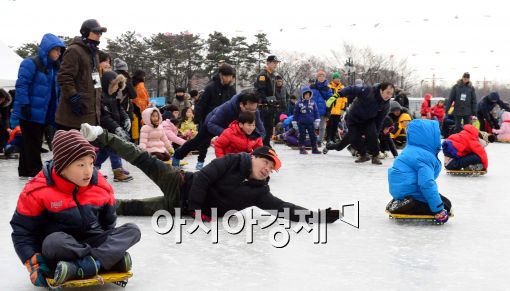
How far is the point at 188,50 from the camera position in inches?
1656

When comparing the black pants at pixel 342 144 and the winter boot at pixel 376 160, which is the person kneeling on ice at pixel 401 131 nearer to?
the black pants at pixel 342 144

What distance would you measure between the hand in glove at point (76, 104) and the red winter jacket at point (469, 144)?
5127 millimetres

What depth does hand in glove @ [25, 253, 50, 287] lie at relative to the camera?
122 inches

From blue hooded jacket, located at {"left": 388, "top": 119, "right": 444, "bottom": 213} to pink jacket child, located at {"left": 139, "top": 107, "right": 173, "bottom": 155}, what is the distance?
4.36m

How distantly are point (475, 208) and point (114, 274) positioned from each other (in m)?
Result: 4.05

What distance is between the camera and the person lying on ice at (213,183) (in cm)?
493

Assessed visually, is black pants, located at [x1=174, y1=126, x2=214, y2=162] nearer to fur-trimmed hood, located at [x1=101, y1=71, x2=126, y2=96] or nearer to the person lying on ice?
fur-trimmed hood, located at [x1=101, y1=71, x2=126, y2=96]

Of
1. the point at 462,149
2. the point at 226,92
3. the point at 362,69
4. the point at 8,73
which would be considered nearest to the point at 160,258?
the point at 226,92

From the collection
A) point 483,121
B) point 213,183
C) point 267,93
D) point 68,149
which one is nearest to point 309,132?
point 267,93

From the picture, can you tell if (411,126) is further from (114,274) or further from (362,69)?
(362,69)

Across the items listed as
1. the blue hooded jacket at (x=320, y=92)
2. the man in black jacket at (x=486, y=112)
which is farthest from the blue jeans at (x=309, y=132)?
the man in black jacket at (x=486, y=112)

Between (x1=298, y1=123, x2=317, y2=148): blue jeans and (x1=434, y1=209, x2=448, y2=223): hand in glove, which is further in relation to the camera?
(x1=298, y1=123, x2=317, y2=148): blue jeans

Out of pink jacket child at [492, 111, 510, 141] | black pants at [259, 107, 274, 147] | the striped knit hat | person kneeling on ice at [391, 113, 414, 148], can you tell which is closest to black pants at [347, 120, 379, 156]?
black pants at [259, 107, 274, 147]

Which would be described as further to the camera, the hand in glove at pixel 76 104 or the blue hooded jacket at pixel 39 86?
the blue hooded jacket at pixel 39 86
